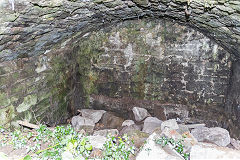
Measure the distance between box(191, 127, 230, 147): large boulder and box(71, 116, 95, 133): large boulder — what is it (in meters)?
2.22

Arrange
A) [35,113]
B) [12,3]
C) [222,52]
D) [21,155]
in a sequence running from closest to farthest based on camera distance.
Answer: [12,3], [21,155], [35,113], [222,52]

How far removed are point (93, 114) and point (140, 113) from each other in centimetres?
114

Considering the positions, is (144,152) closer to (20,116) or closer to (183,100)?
(20,116)

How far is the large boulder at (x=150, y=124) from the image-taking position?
161 inches

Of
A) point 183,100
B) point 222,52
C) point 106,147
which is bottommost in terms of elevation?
point 183,100

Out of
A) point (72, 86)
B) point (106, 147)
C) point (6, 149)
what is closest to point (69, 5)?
point (106, 147)

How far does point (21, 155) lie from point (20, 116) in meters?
1.20

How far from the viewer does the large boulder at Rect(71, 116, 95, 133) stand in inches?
167

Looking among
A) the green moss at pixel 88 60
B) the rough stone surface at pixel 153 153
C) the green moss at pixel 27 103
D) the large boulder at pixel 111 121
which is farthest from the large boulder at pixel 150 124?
the green moss at pixel 27 103

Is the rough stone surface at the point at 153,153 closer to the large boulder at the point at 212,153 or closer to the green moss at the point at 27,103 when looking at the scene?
Result: the large boulder at the point at 212,153

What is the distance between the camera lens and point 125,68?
14.9 ft

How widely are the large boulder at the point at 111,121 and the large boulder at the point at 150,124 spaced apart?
643 mm

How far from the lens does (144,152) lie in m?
2.04

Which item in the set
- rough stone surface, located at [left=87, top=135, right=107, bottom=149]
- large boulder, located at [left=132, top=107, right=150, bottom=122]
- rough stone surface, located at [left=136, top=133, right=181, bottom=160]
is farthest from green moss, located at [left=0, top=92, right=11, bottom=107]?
large boulder, located at [left=132, top=107, right=150, bottom=122]
